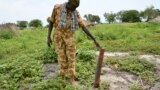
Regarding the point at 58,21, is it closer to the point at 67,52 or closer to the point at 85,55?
the point at 67,52

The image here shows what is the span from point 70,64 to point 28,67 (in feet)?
5.02

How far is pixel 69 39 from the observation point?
24.8 ft

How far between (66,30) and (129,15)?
29.5 metres

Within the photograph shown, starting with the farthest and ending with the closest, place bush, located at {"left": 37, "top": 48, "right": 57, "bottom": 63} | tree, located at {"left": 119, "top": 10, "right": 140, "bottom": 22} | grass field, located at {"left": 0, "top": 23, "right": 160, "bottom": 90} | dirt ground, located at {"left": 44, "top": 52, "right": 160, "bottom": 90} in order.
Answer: tree, located at {"left": 119, "top": 10, "right": 140, "bottom": 22} < bush, located at {"left": 37, "top": 48, "right": 57, "bottom": 63} < dirt ground, located at {"left": 44, "top": 52, "right": 160, "bottom": 90} < grass field, located at {"left": 0, "top": 23, "right": 160, "bottom": 90}

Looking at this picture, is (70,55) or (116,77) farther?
(116,77)

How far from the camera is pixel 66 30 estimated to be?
755cm

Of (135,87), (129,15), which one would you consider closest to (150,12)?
(129,15)

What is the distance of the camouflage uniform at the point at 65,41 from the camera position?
7.53 meters

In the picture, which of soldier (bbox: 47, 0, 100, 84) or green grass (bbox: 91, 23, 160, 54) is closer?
soldier (bbox: 47, 0, 100, 84)

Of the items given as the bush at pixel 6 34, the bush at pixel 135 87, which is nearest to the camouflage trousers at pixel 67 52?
the bush at pixel 135 87

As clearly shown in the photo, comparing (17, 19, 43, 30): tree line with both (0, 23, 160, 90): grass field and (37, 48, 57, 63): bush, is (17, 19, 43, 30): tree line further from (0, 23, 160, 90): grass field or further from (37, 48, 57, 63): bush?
(37, 48, 57, 63): bush

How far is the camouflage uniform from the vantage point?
7.53 meters

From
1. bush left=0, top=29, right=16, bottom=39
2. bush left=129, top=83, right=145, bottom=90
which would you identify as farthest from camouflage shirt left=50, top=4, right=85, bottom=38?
bush left=0, top=29, right=16, bottom=39

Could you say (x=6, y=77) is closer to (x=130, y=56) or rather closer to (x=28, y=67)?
(x=28, y=67)
